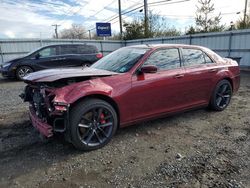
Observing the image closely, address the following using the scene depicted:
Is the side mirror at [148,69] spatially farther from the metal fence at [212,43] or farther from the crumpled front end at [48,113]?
the metal fence at [212,43]

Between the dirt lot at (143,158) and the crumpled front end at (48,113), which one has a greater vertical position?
the crumpled front end at (48,113)

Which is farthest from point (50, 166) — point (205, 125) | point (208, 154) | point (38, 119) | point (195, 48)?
point (195, 48)

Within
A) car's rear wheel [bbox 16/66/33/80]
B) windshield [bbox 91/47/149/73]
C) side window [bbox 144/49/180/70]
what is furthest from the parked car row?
side window [bbox 144/49/180/70]

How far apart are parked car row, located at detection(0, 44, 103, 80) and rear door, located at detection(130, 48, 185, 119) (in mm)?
7133

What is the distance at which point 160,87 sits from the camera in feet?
11.9

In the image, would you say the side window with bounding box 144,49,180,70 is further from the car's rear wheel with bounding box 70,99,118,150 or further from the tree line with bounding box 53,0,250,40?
the tree line with bounding box 53,0,250,40

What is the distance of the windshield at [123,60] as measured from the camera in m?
3.57

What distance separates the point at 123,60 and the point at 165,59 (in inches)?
31.3

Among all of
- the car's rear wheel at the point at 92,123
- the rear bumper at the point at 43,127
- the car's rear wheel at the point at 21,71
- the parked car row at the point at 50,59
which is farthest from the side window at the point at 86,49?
the car's rear wheel at the point at 92,123

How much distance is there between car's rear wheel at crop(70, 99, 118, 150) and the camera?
2916 millimetres

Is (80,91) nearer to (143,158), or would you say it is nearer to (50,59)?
(143,158)

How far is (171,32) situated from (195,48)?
1912 centimetres

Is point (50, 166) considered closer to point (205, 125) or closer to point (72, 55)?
point (205, 125)

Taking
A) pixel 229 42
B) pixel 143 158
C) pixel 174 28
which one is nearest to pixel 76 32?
pixel 174 28
